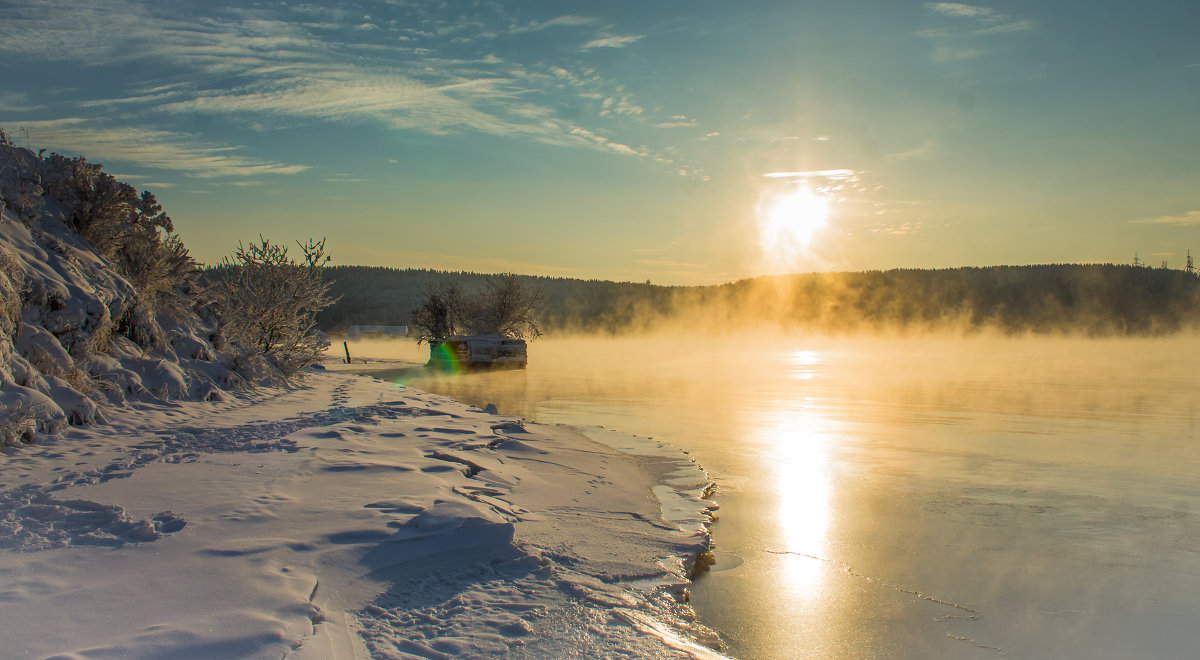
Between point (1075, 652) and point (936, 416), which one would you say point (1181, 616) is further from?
point (936, 416)

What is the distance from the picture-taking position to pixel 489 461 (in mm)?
8203

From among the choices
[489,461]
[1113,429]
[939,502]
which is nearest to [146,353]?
[489,461]

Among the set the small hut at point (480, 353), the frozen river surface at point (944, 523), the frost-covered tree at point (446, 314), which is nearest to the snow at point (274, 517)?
the frozen river surface at point (944, 523)

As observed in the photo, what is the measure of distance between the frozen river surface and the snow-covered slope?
6.47 meters

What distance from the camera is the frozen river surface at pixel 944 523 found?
4.74 m

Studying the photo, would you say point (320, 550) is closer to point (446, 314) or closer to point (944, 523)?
point (944, 523)

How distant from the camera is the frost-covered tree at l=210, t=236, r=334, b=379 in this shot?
15177 millimetres

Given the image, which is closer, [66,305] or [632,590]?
[632,590]

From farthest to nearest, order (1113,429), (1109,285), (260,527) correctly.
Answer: (1109,285) → (1113,429) → (260,527)

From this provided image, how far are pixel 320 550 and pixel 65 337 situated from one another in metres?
6.63

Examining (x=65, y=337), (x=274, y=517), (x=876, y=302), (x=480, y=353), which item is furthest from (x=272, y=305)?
(x=876, y=302)

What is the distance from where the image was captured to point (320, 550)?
183 inches

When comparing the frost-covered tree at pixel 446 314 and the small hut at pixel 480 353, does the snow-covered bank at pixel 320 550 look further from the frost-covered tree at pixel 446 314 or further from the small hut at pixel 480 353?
the frost-covered tree at pixel 446 314

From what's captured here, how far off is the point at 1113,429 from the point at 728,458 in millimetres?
7904
